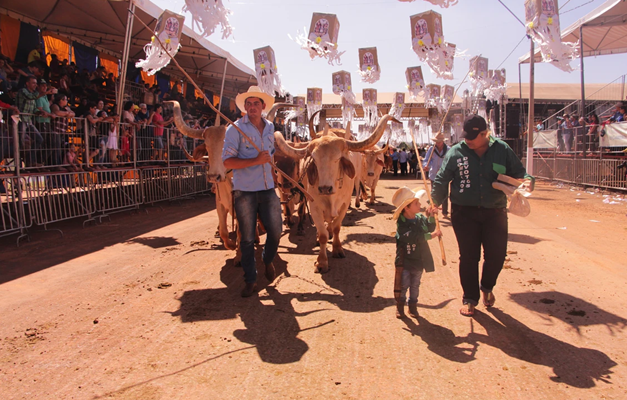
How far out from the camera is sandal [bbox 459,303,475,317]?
13.3 feet

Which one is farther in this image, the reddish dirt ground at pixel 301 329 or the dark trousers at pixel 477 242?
the dark trousers at pixel 477 242

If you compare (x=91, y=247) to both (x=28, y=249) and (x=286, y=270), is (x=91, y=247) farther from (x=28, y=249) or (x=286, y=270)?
(x=286, y=270)

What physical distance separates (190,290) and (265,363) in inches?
81.5

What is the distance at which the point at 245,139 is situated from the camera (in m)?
4.71

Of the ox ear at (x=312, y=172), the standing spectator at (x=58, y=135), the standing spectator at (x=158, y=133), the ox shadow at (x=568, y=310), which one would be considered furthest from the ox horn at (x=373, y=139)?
the standing spectator at (x=158, y=133)

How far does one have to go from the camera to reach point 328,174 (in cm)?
528

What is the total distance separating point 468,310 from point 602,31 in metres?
23.1

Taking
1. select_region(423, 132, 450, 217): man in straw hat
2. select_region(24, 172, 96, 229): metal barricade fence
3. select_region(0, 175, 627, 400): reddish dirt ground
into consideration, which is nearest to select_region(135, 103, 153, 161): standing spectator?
select_region(24, 172, 96, 229): metal barricade fence

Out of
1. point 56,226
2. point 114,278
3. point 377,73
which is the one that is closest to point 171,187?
point 56,226

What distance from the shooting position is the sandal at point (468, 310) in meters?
4.04

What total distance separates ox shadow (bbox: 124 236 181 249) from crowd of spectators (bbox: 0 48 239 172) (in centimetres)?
257

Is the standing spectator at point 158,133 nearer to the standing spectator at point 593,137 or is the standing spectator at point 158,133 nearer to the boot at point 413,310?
the boot at point 413,310

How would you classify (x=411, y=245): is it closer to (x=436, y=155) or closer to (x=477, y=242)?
(x=477, y=242)

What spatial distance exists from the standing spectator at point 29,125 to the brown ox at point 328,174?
18.0ft
